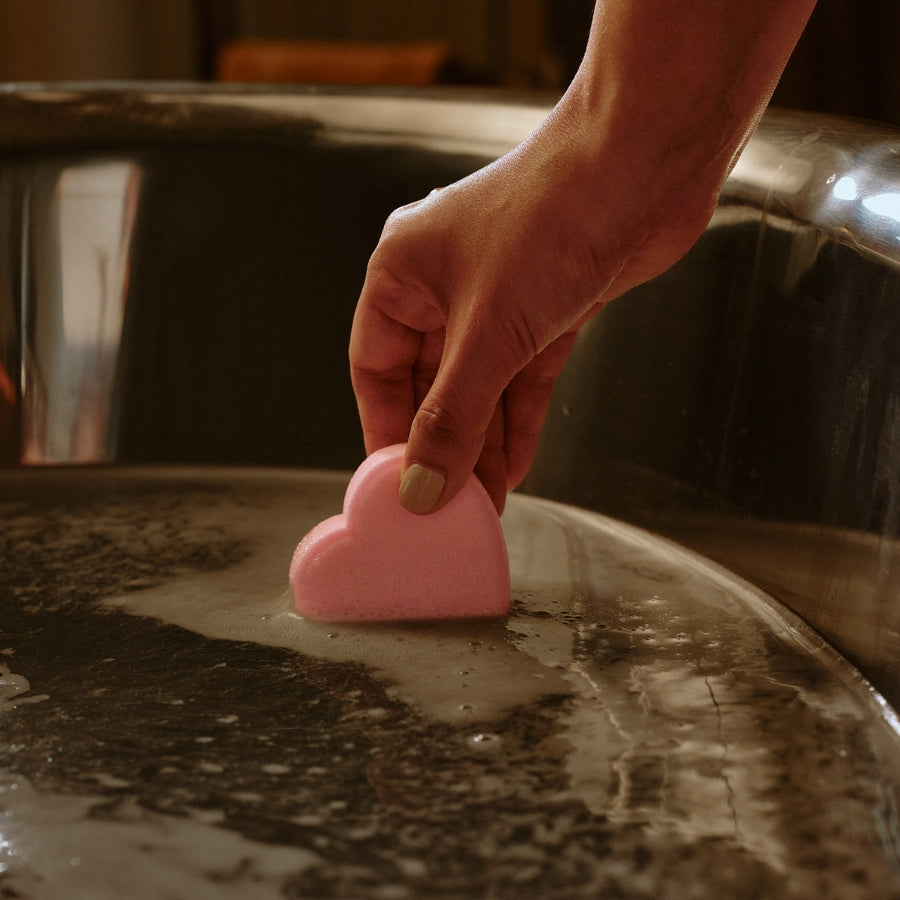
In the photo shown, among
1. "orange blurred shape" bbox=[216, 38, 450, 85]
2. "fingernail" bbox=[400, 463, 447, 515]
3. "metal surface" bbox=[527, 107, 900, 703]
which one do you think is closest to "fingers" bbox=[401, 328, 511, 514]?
"fingernail" bbox=[400, 463, 447, 515]

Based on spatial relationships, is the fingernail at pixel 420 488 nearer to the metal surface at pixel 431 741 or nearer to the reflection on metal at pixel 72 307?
the metal surface at pixel 431 741

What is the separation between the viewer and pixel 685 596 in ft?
1.89

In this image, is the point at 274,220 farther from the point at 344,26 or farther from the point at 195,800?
the point at 344,26

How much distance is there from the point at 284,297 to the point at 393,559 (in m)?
0.30

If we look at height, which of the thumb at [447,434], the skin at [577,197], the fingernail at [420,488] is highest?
the skin at [577,197]

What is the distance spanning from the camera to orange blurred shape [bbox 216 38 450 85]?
160 cm

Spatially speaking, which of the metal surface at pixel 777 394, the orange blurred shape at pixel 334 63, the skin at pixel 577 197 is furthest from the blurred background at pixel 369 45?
the skin at pixel 577 197

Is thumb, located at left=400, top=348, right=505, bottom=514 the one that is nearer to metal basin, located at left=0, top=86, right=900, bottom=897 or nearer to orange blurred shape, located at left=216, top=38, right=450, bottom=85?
metal basin, located at left=0, top=86, right=900, bottom=897

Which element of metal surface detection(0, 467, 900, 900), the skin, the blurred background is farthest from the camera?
the blurred background

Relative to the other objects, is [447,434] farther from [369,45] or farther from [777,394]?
[369,45]

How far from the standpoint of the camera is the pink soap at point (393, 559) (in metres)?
0.52

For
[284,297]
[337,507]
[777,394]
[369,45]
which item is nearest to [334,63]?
[369,45]

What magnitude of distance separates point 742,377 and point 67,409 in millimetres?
416

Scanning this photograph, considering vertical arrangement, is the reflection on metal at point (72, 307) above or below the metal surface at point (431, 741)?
above
